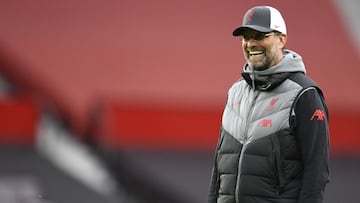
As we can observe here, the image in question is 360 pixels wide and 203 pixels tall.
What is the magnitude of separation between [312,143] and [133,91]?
2353mm

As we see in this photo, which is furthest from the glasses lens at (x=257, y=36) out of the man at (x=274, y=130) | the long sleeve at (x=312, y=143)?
the long sleeve at (x=312, y=143)

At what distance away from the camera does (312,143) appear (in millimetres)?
1694

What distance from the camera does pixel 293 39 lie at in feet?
14.6

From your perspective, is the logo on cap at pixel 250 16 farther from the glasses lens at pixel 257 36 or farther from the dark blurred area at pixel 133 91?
the dark blurred area at pixel 133 91

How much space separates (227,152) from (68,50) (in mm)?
2363

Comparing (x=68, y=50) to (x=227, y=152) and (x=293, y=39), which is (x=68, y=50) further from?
(x=227, y=152)

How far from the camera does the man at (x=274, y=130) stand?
1699mm

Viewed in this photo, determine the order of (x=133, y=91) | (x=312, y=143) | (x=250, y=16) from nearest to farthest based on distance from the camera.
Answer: (x=312, y=143) < (x=250, y=16) < (x=133, y=91)

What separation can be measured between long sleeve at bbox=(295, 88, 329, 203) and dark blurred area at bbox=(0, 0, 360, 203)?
1.77 metres

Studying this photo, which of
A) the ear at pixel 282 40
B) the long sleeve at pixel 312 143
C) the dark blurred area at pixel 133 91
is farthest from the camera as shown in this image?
the dark blurred area at pixel 133 91

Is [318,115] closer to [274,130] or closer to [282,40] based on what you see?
[274,130]

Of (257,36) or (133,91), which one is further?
(133,91)

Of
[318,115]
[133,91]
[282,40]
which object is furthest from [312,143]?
[133,91]

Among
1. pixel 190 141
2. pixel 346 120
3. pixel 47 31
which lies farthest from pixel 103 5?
pixel 346 120
